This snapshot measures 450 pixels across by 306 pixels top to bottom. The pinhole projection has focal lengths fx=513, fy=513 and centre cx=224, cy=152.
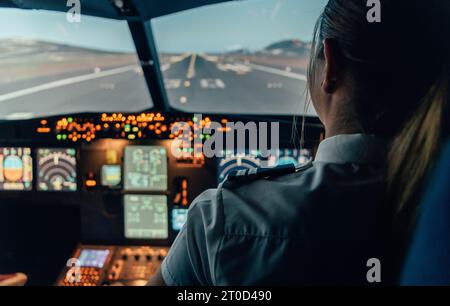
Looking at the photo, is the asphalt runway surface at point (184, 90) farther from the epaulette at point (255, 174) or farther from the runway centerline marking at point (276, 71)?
the epaulette at point (255, 174)

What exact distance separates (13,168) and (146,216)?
31.6 inches

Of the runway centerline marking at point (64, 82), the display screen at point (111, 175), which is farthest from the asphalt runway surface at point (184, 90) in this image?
the display screen at point (111, 175)

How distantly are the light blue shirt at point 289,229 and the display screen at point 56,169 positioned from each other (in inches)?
92.0

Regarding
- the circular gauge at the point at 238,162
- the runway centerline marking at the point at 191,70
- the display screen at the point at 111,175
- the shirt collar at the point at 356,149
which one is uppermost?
the runway centerline marking at the point at 191,70

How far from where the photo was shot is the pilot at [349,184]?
66 centimetres

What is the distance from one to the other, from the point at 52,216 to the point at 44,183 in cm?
37

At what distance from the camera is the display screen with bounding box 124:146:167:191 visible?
2867 millimetres

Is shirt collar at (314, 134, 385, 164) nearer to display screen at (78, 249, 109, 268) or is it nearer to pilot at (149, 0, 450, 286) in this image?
pilot at (149, 0, 450, 286)

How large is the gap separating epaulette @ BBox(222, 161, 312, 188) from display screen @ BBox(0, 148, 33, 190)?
2.45 m

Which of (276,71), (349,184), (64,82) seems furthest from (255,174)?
(64,82)

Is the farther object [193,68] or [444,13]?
[193,68]
